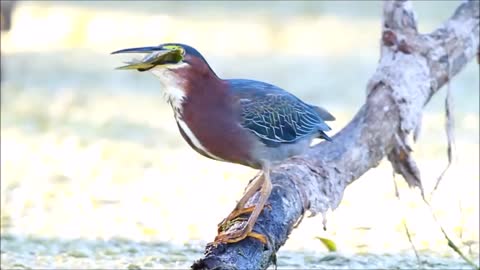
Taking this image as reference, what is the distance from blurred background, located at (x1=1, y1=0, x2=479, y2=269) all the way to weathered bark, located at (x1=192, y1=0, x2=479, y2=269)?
0.98ft

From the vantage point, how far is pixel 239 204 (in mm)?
2203

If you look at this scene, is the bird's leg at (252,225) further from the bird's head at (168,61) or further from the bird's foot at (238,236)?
the bird's head at (168,61)

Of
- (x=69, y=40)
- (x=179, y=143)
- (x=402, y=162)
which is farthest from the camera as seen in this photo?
(x=69, y=40)

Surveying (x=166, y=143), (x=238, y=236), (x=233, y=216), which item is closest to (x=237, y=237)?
(x=238, y=236)

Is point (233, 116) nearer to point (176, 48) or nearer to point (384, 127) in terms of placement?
point (176, 48)

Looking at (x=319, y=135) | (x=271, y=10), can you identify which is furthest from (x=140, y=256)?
(x=271, y=10)

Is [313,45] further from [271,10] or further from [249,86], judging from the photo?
[249,86]

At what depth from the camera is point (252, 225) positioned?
204 cm

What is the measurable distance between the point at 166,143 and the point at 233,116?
6.61ft

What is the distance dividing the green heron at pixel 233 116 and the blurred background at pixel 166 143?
0.42 m

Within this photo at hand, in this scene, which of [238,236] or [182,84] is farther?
[238,236]

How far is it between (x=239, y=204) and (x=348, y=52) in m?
2.84

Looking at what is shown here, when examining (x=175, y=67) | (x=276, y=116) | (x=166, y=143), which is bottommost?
(x=166, y=143)

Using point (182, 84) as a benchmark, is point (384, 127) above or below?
below
